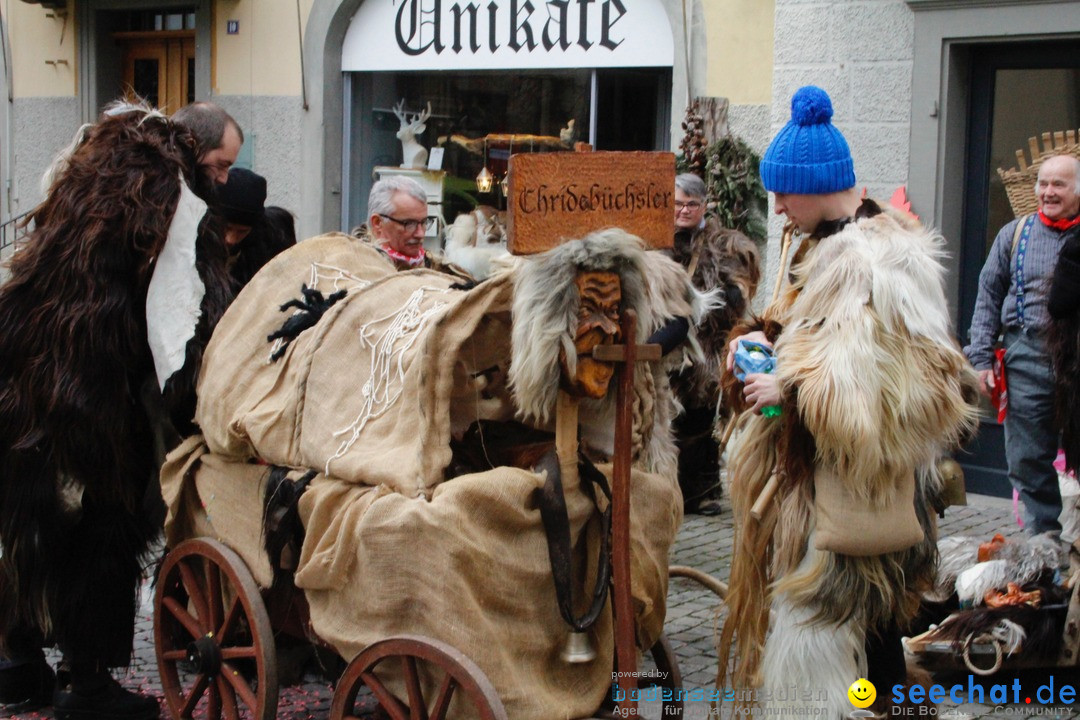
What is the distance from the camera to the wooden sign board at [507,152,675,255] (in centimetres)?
288

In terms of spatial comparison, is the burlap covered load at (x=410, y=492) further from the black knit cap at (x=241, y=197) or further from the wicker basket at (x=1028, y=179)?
the wicker basket at (x=1028, y=179)

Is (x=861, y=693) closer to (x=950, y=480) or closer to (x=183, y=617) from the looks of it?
(x=950, y=480)

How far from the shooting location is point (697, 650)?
15.7 ft

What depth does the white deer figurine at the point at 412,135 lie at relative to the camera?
9.78m

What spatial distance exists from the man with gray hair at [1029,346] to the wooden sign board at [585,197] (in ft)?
9.24

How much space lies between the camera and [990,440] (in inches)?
277

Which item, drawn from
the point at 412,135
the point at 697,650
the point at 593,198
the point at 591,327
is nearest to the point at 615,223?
the point at 593,198

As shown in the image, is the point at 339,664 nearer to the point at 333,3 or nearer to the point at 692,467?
the point at 692,467

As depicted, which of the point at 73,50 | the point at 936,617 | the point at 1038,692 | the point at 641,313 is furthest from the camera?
the point at 73,50

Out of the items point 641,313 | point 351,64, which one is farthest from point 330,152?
point 641,313

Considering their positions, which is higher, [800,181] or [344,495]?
[800,181]

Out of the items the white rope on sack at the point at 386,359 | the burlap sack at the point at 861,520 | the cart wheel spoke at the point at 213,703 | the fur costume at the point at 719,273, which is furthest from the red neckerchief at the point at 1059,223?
the cart wheel spoke at the point at 213,703

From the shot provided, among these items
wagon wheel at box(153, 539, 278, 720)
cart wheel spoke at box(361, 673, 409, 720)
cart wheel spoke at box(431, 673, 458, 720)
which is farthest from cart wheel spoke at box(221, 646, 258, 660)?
cart wheel spoke at box(431, 673, 458, 720)

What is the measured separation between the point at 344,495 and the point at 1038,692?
95.6 inches
